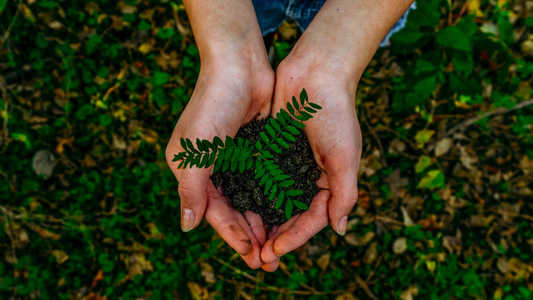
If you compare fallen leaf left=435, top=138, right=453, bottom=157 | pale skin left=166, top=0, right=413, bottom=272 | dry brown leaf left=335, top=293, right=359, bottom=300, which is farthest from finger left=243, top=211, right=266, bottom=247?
fallen leaf left=435, top=138, right=453, bottom=157

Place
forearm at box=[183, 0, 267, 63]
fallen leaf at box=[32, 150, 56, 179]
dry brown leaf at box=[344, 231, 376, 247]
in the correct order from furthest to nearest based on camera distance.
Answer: fallen leaf at box=[32, 150, 56, 179] < dry brown leaf at box=[344, 231, 376, 247] < forearm at box=[183, 0, 267, 63]

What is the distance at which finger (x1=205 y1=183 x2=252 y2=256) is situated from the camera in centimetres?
233

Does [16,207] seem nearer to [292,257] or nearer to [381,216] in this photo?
[292,257]

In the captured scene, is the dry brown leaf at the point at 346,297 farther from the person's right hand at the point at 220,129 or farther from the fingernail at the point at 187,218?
the fingernail at the point at 187,218

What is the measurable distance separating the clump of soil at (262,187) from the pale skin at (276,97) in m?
0.06

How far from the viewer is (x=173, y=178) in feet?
11.0

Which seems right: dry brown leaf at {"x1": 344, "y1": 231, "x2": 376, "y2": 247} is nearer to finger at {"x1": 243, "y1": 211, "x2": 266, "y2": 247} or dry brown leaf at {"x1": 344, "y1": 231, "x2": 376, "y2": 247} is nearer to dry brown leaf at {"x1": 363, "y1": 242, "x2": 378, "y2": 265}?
dry brown leaf at {"x1": 363, "y1": 242, "x2": 378, "y2": 265}

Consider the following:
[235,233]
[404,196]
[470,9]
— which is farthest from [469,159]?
[235,233]

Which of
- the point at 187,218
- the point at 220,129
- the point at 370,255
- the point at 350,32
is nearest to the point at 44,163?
the point at 187,218

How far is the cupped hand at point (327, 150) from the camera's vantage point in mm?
2365

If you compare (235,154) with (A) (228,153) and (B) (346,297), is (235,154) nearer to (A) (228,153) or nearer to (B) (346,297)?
(A) (228,153)

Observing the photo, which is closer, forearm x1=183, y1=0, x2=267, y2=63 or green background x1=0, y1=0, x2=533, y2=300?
forearm x1=183, y1=0, x2=267, y2=63

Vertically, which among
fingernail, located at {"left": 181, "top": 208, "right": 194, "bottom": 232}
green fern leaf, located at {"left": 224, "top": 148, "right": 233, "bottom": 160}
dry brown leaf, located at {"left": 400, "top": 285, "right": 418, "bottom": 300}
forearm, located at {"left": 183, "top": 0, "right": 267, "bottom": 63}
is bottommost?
dry brown leaf, located at {"left": 400, "top": 285, "right": 418, "bottom": 300}

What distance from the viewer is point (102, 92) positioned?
3615 mm
